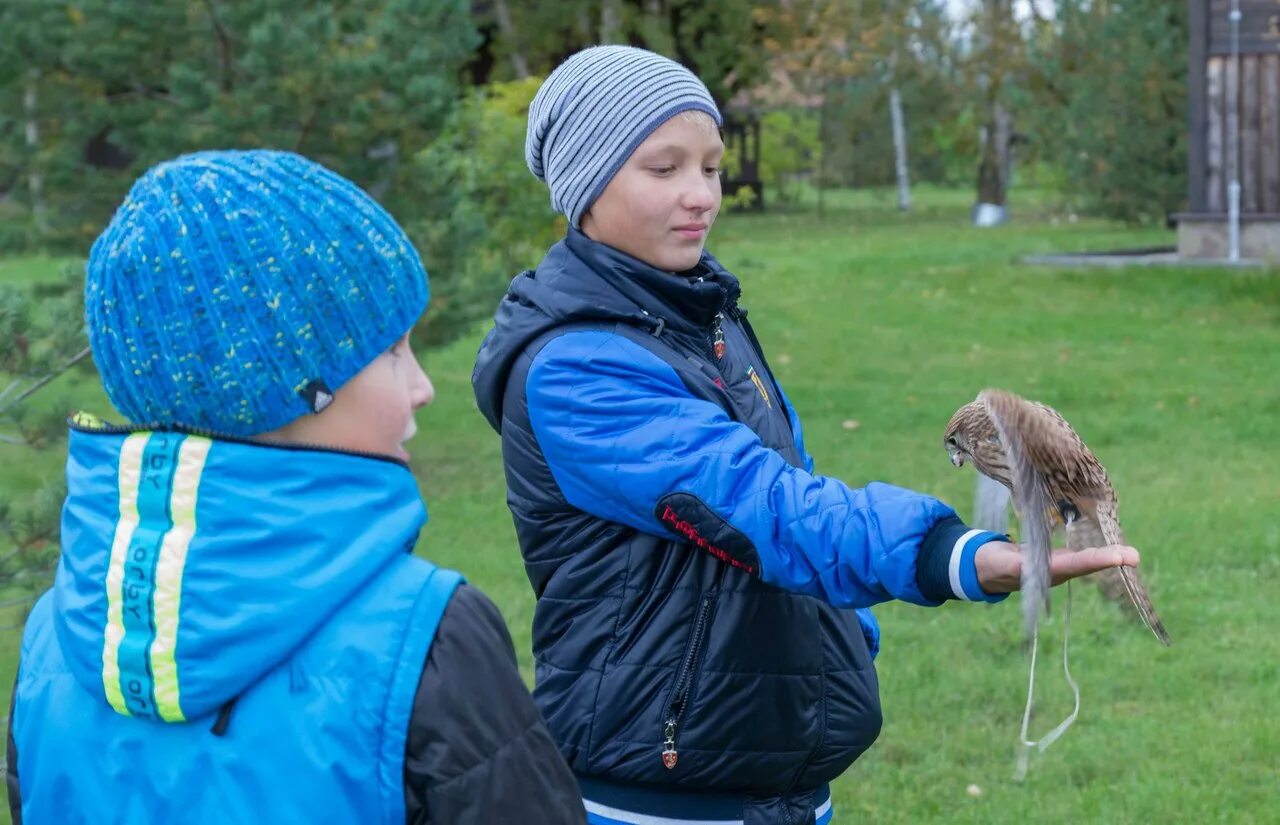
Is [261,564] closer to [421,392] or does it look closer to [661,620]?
[421,392]

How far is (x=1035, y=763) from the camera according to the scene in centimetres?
527

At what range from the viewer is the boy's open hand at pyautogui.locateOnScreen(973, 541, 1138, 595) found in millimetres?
2190

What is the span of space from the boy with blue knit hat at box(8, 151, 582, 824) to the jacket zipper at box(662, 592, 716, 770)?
912 millimetres

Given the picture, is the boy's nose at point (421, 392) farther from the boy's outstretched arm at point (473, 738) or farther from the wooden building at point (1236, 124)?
the wooden building at point (1236, 124)

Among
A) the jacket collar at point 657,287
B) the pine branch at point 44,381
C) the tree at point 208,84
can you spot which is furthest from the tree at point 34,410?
the tree at point 208,84

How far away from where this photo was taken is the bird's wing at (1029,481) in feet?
7.09

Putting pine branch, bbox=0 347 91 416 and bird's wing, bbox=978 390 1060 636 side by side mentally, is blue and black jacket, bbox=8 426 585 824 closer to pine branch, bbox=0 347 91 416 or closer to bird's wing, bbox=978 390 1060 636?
bird's wing, bbox=978 390 1060 636

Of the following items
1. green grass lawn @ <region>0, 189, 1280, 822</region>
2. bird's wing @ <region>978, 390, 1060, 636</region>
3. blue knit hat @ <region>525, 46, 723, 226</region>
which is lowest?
green grass lawn @ <region>0, 189, 1280, 822</region>

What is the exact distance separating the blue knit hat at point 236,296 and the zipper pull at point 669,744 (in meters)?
1.05

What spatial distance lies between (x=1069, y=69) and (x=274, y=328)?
2503 cm

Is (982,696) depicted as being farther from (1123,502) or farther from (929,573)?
(929,573)

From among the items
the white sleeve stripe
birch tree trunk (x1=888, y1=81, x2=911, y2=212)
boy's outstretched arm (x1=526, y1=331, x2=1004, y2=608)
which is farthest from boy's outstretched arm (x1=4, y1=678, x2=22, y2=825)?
birch tree trunk (x1=888, y1=81, x2=911, y2=212)

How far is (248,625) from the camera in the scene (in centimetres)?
158

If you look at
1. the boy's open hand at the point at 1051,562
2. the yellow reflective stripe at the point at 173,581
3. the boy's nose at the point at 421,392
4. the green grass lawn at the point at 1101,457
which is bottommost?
the green grass lawn at the point at 1101,457
